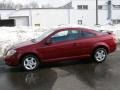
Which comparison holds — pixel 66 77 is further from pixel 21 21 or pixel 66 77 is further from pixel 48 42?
pixel 21 21

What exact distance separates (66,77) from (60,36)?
2214mm

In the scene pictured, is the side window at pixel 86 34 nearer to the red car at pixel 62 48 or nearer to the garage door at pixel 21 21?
the red car at pixel 62 48

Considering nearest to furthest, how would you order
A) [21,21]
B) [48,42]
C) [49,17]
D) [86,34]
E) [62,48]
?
[48,42] → [62,48] → [86,34] → [49,17] → [21,21]

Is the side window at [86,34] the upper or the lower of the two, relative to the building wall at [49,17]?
lower

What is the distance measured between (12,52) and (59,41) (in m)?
1.70

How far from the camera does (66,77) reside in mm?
9156

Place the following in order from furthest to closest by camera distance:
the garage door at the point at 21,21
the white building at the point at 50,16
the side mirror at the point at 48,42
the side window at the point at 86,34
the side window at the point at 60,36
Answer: the garage door at the point at 21,21
the white building at the point at 50,16
the side window at the point at 86,34
the side window at the point at 60,36
the side mirror at the point at 48,42

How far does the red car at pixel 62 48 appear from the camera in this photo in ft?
34.4

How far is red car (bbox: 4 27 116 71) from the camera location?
34.4 ft

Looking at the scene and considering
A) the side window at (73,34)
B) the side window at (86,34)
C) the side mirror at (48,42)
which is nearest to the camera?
the side mirror at (48,42)

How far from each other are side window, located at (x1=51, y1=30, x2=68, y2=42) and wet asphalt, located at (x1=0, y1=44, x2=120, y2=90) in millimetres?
973

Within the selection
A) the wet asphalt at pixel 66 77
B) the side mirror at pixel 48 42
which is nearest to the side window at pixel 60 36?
the side mirror at pixel 48 42

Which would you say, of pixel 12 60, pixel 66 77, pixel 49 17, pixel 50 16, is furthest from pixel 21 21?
pixel 66 77

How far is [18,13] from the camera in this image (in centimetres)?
5703
